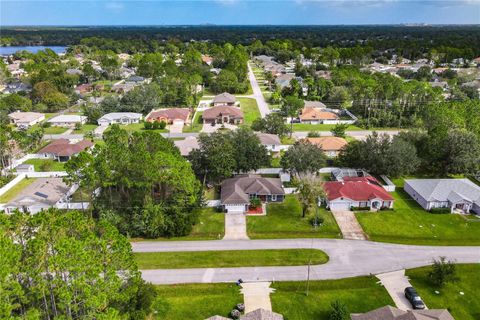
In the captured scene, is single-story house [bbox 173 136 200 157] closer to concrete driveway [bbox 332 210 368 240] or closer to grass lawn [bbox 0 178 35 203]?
grass lawn [bbox 0 178 35 203]

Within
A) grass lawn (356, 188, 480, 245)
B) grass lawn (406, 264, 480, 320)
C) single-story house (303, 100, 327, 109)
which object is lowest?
grass lawn (406, 264, 480, 320)

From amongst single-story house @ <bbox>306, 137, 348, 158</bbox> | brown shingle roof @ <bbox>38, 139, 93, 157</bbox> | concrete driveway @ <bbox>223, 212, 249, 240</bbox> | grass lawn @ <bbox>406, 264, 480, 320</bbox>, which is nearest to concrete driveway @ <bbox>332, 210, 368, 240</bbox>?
grass lawn @ <bbox>406, 264, 480, 320</bbox>

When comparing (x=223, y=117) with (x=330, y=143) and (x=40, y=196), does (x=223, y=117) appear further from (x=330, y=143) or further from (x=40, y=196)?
(x=40, y=196)

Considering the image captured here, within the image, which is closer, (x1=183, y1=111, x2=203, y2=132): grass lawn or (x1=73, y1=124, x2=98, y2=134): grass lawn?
(x1=73, y1=124, x2=98, y2=134): grass lawn

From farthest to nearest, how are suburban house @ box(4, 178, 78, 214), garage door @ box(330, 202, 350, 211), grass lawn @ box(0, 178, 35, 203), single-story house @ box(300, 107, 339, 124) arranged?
single-story house @ box(300, 107, 339, 124) → grass lawn @ box(0, 178, 35, 203) → garage door @ box(330, 202, 350, 211) → suburban house @ box(4, 178, 78, 214)

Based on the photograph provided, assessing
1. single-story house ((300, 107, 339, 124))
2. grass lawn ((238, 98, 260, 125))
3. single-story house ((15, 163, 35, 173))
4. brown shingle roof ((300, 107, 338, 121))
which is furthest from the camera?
grass lawn ((238, 98, 260, 125))

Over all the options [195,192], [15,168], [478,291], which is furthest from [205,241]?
[15,168]

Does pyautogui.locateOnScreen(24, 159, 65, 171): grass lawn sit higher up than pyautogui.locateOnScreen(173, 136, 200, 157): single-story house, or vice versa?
pyautogui.locateOnScreen(173, 136, 200, 157): single-story house

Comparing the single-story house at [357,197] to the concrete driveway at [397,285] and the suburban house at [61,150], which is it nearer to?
the concrete driveway at [397,285]

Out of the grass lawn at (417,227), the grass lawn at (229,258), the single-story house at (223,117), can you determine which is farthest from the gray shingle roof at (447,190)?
the single-story house at (223,117)
